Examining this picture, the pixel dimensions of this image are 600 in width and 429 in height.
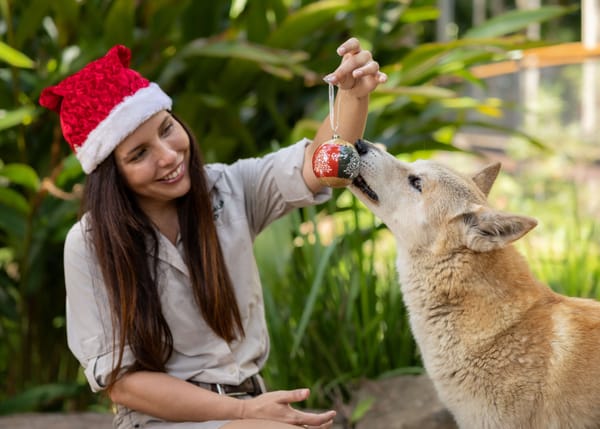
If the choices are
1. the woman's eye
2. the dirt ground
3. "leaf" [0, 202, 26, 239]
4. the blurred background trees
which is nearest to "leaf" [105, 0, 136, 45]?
the blurred background trees

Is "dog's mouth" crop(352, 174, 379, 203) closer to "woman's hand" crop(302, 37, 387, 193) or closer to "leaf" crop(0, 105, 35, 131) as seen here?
"woman's hand" crop(302, 37, 387, 193)

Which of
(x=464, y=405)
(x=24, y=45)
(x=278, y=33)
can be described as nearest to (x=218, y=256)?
(x=464, y=405)

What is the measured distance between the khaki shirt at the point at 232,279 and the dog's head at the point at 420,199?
235mm

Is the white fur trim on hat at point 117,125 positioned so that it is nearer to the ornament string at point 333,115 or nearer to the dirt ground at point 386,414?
the ornament string at point 333,115

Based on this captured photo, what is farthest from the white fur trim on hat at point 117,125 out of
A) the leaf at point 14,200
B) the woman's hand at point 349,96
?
the leaf at point 14,200

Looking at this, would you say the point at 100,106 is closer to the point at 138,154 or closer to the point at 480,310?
the point at 138,154

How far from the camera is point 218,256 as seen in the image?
253 cm

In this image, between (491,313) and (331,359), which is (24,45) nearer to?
(331,359)

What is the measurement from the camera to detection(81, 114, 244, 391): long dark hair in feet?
7.86

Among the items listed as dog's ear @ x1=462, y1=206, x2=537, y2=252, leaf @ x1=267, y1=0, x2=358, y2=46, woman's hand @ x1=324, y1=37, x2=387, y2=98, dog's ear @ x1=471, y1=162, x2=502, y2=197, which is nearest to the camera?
dog's ear @ x1=462, y1=206, x2=537, y2=252

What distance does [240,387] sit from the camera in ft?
8.35

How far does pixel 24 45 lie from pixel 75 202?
1219 millimetres

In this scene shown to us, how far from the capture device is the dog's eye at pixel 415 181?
2568mm

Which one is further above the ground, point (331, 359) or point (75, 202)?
point (75, 202)
